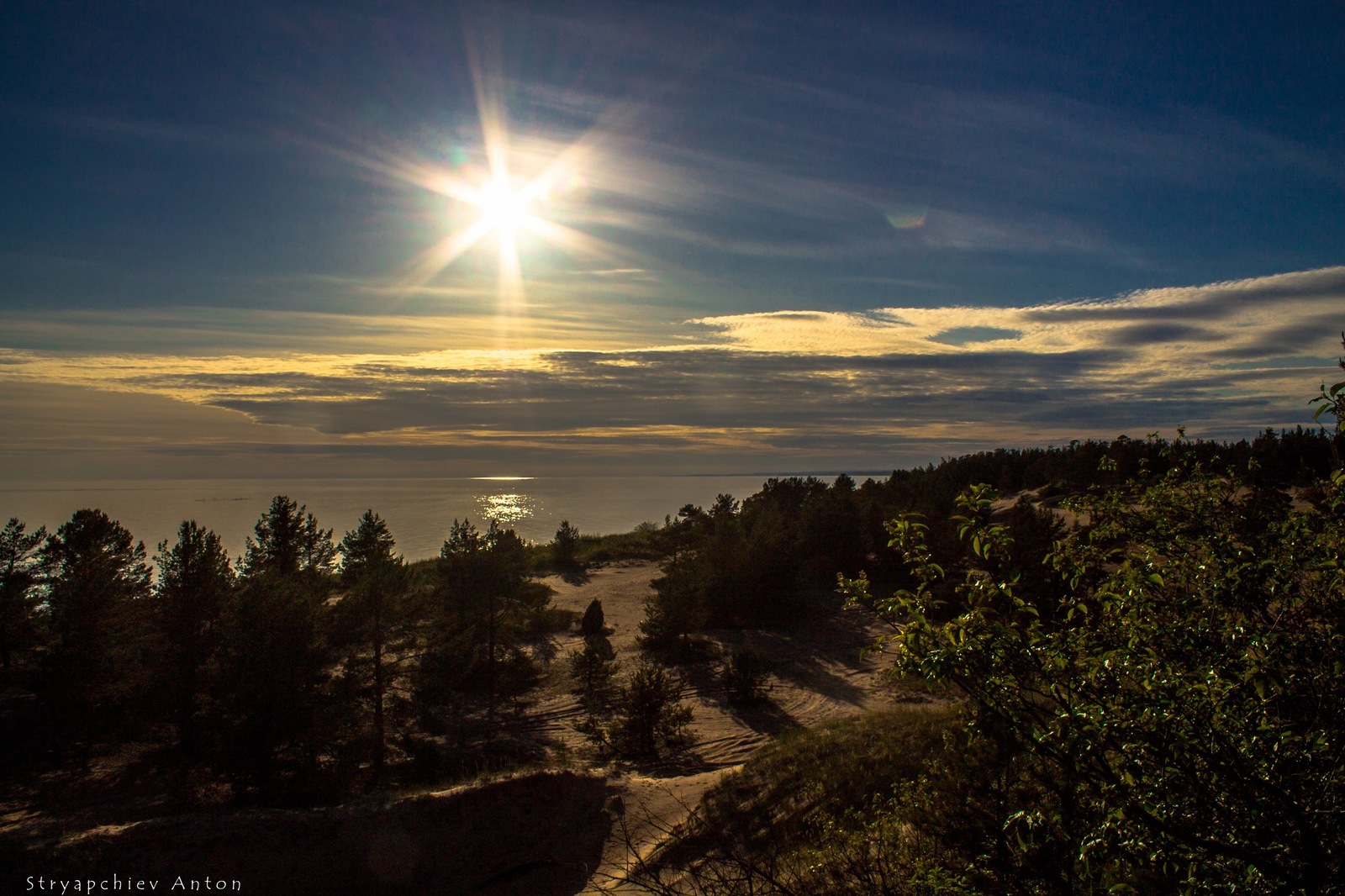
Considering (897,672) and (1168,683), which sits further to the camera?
(897,672)

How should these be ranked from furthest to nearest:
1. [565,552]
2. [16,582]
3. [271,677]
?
1. [565,552]
2. [16,582]
3. [271,677]

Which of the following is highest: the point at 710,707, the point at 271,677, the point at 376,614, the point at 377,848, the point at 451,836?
the point at 376,614

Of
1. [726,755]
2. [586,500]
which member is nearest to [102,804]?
[726,755]

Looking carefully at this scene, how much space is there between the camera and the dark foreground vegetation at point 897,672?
3.44 m

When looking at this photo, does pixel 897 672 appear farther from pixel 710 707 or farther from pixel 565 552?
pixel 565 552

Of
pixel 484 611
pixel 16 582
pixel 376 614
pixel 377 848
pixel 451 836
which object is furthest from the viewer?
pixel 484 611

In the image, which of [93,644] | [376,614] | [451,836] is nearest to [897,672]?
[451,836]

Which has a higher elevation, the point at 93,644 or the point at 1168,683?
the point at 1168,683

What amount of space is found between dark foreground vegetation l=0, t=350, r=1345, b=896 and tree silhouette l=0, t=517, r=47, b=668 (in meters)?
0.08

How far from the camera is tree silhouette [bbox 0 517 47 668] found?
1933cm

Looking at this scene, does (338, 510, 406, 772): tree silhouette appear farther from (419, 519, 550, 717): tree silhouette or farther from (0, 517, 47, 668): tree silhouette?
(0, 517, 47, 668): tree silhouette

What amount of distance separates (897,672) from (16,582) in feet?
87.9

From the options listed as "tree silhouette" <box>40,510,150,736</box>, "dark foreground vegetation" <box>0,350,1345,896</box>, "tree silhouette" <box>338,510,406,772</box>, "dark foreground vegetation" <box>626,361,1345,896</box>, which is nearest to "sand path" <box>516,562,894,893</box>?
"dark foreground vegetation" <box>0,350,1345,896</box>

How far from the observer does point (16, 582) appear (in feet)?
65.8
